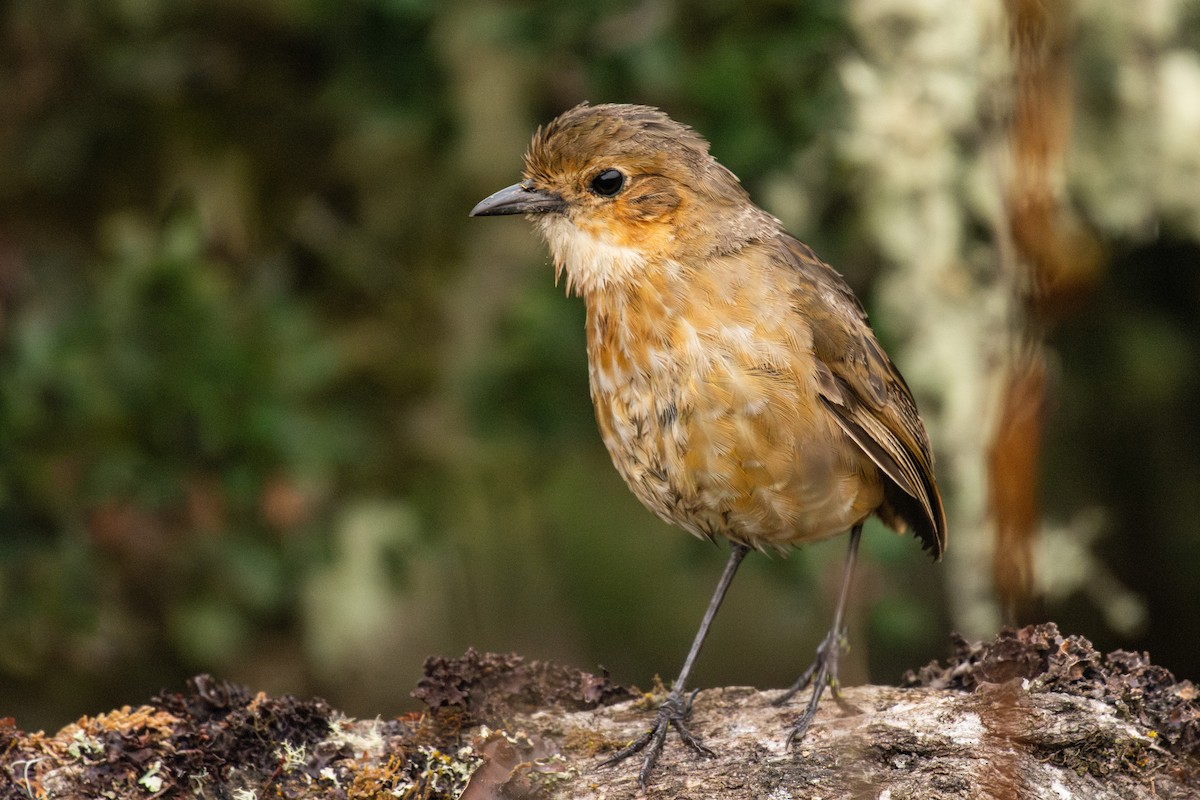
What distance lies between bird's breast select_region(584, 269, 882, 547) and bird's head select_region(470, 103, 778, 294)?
0.15 meters

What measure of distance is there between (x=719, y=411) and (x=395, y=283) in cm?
211

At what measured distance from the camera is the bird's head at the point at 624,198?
11.6ft

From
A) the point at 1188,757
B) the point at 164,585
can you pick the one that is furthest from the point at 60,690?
the point at 1188,757

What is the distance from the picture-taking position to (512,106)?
488 centimetres

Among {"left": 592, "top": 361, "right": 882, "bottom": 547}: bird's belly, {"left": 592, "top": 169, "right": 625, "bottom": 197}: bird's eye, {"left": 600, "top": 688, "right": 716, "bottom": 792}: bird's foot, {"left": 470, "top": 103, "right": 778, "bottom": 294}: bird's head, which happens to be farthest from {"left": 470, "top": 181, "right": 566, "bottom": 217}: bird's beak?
{"left": 600, "top": 688, "right": 716, "bottom": 792}: bird's foot

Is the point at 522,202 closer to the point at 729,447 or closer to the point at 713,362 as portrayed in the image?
the point at 713,362

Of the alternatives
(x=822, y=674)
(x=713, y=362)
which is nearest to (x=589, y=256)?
(x=713, y=362)

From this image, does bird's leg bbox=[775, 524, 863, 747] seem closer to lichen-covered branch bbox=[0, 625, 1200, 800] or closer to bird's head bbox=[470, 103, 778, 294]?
lichen-covered branch bbox=[0, 625, 1200, 800]

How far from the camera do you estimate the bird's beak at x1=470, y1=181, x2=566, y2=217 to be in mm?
3693

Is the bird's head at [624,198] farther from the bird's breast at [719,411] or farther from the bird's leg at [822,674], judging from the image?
the bird's leg at [822,674]

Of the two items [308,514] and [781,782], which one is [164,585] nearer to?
[308,514]

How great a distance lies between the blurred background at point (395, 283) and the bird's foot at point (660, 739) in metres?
1.26

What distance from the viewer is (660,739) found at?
3146 mm

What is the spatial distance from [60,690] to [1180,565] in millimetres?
4282
